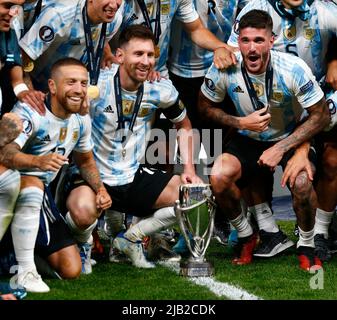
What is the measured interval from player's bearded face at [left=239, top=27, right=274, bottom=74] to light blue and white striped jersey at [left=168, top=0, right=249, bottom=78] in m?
0.81

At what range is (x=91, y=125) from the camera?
6773 mm

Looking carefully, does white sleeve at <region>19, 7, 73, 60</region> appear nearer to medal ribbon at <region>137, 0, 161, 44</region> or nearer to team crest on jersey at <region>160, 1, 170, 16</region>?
medal ribbon at <region>137, 0, 161, 44</region>

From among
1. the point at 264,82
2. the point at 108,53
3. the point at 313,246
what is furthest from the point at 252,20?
the point at 313,246

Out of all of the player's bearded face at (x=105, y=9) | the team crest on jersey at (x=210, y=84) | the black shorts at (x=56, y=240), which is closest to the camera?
the black shorts at (x=56, y=240)

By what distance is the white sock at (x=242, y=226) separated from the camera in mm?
7027

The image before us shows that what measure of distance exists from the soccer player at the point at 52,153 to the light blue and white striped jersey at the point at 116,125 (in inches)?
10.7

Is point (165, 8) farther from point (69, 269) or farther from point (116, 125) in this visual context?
point (69, 269)

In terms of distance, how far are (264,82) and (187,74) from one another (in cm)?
90

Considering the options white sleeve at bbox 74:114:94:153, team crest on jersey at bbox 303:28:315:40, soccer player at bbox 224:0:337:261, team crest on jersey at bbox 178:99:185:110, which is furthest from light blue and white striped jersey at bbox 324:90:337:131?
white sleeve at bbox 74:114:94:153

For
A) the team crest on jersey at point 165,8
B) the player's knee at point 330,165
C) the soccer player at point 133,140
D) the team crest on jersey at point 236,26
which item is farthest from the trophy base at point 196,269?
the team crest on jersey at point 165,8

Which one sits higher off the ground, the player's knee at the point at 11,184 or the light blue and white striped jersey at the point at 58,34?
the light blue and white striped jersey at the point at 58,34

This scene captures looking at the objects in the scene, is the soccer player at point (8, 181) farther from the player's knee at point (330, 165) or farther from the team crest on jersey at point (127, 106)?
the player's knee at point (330, 165)

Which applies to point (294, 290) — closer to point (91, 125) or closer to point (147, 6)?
point (91, 125)
